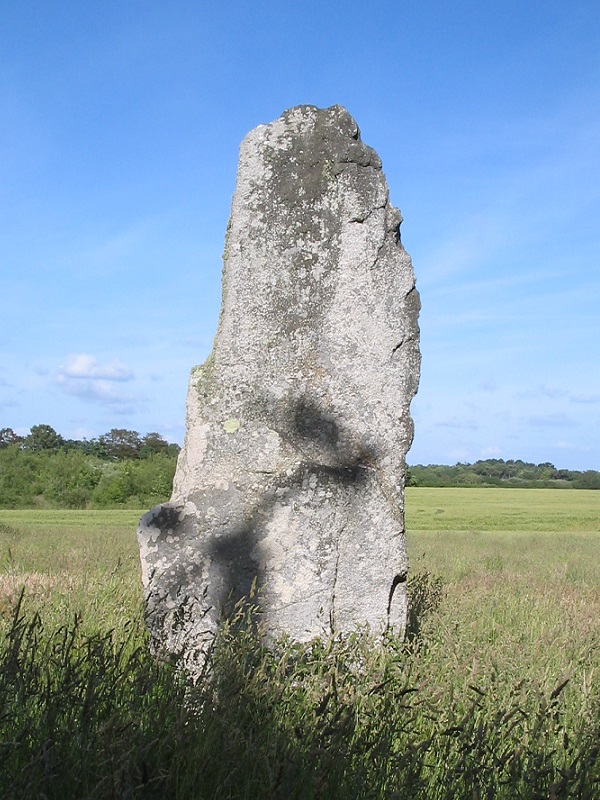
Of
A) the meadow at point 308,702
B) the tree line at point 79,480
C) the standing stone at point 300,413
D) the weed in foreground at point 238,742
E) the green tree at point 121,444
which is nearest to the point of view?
the weed in foreground at point 238,742

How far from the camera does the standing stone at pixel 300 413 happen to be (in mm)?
5453

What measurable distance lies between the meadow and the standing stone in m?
0.36

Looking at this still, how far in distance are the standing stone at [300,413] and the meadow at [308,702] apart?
355mm

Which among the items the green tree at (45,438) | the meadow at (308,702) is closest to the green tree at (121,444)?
the green tree at (45,438)

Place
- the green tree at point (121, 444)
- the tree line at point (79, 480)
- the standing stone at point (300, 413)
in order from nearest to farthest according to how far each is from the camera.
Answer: the standing stone at point (300, 413) → the tree line at point (79, 480) → the green tree at point (121, 444)

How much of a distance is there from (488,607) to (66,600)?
3.88 meters

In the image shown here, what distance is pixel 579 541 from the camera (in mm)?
18344

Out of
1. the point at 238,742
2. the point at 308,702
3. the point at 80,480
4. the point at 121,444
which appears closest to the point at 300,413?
the point at 308,702

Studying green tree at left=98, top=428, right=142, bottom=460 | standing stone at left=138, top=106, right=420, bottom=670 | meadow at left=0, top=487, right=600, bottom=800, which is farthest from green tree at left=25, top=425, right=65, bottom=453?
standing stone at left=138, top=106, right=420, bottom=670

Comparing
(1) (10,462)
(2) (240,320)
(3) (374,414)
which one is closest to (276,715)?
(3) (374,414)

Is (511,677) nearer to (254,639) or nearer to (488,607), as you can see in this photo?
(254,639)

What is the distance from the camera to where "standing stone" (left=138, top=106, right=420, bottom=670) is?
5453 mm

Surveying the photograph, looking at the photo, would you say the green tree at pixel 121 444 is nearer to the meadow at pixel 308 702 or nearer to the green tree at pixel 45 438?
the green tree at pixel 45 438

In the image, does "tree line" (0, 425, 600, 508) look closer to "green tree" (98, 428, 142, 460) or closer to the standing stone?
"green tree" (98, 428, 142, 460)
